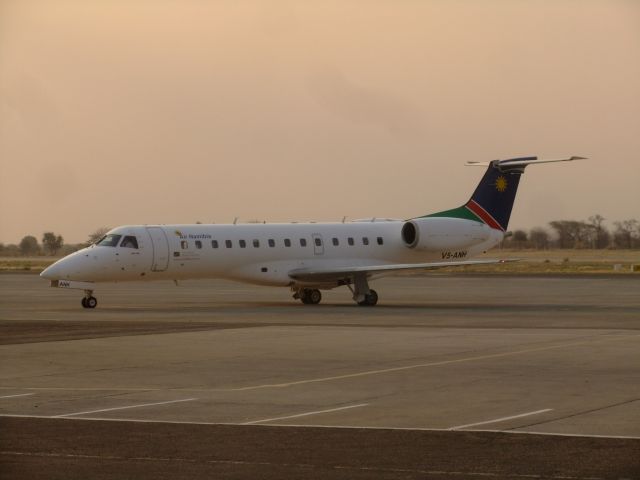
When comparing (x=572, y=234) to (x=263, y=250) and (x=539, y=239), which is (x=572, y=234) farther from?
(x=263, y=250)

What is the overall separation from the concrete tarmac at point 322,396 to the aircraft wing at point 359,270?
18.8 ft

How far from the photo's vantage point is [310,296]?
1650 inches

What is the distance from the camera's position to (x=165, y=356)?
21.8 meters

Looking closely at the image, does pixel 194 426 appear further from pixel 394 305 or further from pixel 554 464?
pixel 394 305

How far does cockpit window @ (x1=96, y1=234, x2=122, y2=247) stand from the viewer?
38.2m

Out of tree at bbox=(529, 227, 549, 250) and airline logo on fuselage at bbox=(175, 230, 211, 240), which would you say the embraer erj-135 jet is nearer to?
airline logo on fuselage at bbox=(175, 230, 211, 240)

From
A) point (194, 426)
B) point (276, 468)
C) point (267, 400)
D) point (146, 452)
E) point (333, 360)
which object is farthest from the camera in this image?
point (333, 360)

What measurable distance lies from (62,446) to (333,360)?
907 centimetres

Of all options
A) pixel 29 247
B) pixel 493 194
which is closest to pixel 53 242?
pixel 29 247

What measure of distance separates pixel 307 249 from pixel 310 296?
167 cm

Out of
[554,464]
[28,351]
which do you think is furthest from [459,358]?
[554,464]

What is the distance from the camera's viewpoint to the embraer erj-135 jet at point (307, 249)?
3809cm

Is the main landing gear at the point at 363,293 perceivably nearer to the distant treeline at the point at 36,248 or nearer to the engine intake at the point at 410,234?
the engine intake at the point at 410,234

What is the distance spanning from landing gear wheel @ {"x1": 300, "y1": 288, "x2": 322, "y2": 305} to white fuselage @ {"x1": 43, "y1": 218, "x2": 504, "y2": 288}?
708 mm
